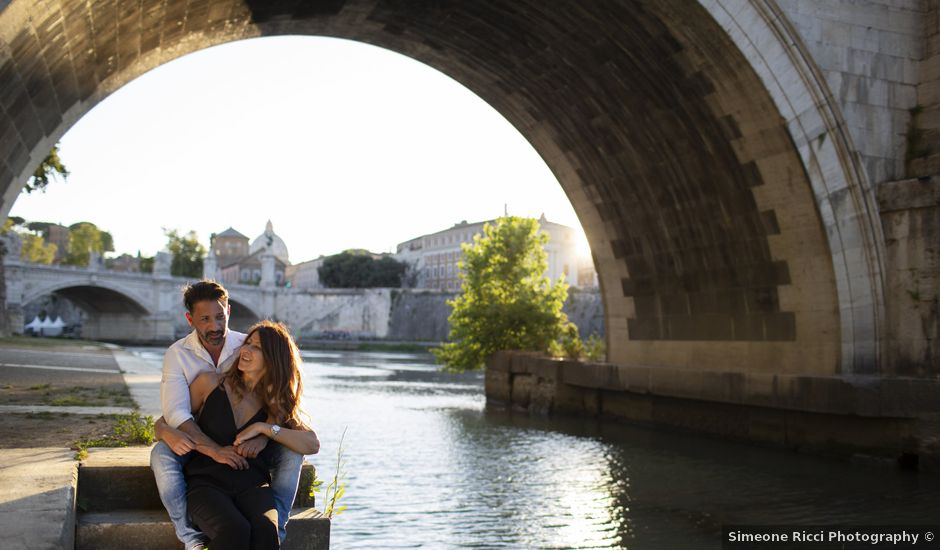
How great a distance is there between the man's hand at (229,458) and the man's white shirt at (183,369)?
25cm

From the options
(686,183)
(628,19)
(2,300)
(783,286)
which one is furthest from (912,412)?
(2,300)

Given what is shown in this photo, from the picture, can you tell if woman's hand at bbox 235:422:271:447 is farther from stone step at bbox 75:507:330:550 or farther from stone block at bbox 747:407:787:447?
stone block at bbox 747:407:787:447

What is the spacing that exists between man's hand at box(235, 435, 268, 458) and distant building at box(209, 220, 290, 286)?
394ft

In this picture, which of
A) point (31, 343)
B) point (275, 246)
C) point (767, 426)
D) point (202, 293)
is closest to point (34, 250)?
point (275, 246)

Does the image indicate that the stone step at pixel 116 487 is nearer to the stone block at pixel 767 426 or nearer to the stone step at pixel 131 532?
the stone step at pixel 131 532

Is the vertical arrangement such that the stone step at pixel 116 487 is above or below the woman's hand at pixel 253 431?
below


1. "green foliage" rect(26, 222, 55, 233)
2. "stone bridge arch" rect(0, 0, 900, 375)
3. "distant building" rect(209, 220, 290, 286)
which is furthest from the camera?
"green foliage" rect(26, 222, 55, 233)

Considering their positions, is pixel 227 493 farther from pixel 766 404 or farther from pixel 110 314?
pixel 110 314

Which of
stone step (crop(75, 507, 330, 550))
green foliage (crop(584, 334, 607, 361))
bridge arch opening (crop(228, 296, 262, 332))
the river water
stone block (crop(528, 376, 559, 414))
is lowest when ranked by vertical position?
the river water

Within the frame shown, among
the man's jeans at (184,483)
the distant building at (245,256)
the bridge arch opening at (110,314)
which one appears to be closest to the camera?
the man's jeans at (184,483)

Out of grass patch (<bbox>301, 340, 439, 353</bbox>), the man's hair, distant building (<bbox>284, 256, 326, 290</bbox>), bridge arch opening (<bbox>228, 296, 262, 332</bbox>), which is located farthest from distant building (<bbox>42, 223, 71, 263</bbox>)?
the man's hair

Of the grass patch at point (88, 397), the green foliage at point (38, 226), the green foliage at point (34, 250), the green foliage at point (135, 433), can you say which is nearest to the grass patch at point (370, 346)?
the green foliage at point (34, 250)

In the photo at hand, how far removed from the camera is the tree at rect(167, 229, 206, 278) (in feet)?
351

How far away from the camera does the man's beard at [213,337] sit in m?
4.28
